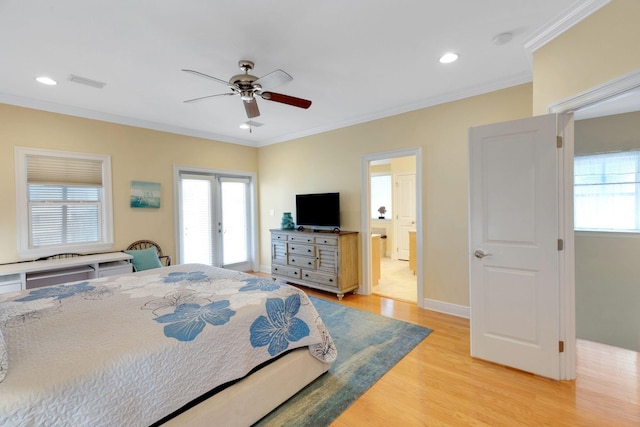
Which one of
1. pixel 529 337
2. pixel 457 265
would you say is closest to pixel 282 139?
pixel 457 265

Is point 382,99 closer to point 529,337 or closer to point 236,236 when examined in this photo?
point 529,337

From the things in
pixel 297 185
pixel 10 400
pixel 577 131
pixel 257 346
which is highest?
pixel 577 131

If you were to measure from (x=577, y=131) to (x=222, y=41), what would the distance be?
4.43 m

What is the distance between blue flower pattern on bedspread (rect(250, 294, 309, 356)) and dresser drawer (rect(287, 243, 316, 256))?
2227mm

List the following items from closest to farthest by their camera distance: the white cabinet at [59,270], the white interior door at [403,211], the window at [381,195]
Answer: the white cabinet at [59,270] → the white interior door at [403,211] → the window at [381,195]

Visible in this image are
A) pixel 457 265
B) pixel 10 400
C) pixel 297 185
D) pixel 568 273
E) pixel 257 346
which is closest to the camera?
pixel 10 400

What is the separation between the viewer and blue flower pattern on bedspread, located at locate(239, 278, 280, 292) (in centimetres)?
234

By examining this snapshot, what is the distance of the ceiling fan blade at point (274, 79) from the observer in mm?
2228

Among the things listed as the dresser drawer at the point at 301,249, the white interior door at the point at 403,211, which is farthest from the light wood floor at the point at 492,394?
the white interior door at the point at 403,211

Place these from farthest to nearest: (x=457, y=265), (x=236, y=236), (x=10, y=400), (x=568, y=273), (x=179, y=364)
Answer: (x=236, y=236)
(x=457, y=265)
(x=568, y=273)
(x=179, y=364)
(x=10, y=400)

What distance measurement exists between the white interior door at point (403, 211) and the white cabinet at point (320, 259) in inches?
114

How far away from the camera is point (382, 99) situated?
3688mm

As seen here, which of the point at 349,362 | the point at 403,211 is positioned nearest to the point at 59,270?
the point at 349,362

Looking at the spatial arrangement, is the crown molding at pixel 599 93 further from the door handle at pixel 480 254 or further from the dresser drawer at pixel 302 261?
the dresser drawer at pixel 302 261
